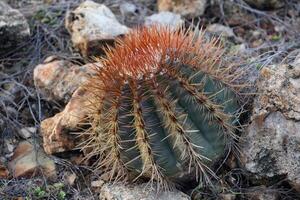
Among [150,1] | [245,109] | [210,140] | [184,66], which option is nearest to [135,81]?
[184,66]

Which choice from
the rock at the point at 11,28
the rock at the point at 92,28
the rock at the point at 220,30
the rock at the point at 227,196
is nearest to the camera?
the rock at the point at 227,196

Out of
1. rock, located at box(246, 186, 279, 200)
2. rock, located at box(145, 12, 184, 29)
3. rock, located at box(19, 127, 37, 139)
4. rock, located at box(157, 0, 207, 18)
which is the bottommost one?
rock, located at box(19, 127, 37, 139)

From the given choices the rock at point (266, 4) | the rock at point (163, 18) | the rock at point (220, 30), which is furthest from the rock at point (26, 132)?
the rock at point (266, 4)

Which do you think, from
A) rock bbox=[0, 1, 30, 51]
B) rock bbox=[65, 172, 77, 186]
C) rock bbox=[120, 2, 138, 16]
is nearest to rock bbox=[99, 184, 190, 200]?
rock bbox=[65, 172, 77, 186]

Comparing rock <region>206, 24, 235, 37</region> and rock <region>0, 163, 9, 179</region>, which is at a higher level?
rock <region>206, 24, 235, 37</region>

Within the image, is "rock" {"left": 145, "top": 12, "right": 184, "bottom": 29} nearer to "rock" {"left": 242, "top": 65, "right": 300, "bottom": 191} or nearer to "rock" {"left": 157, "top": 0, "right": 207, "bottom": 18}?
"rock" {"left": 157, "top": 0, "right": 207, "bottom": 18}

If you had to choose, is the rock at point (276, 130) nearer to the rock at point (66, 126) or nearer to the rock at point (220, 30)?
the rock at point (66, 126)

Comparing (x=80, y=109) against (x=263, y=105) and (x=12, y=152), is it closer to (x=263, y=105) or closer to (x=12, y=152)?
(x=12, y=152)
